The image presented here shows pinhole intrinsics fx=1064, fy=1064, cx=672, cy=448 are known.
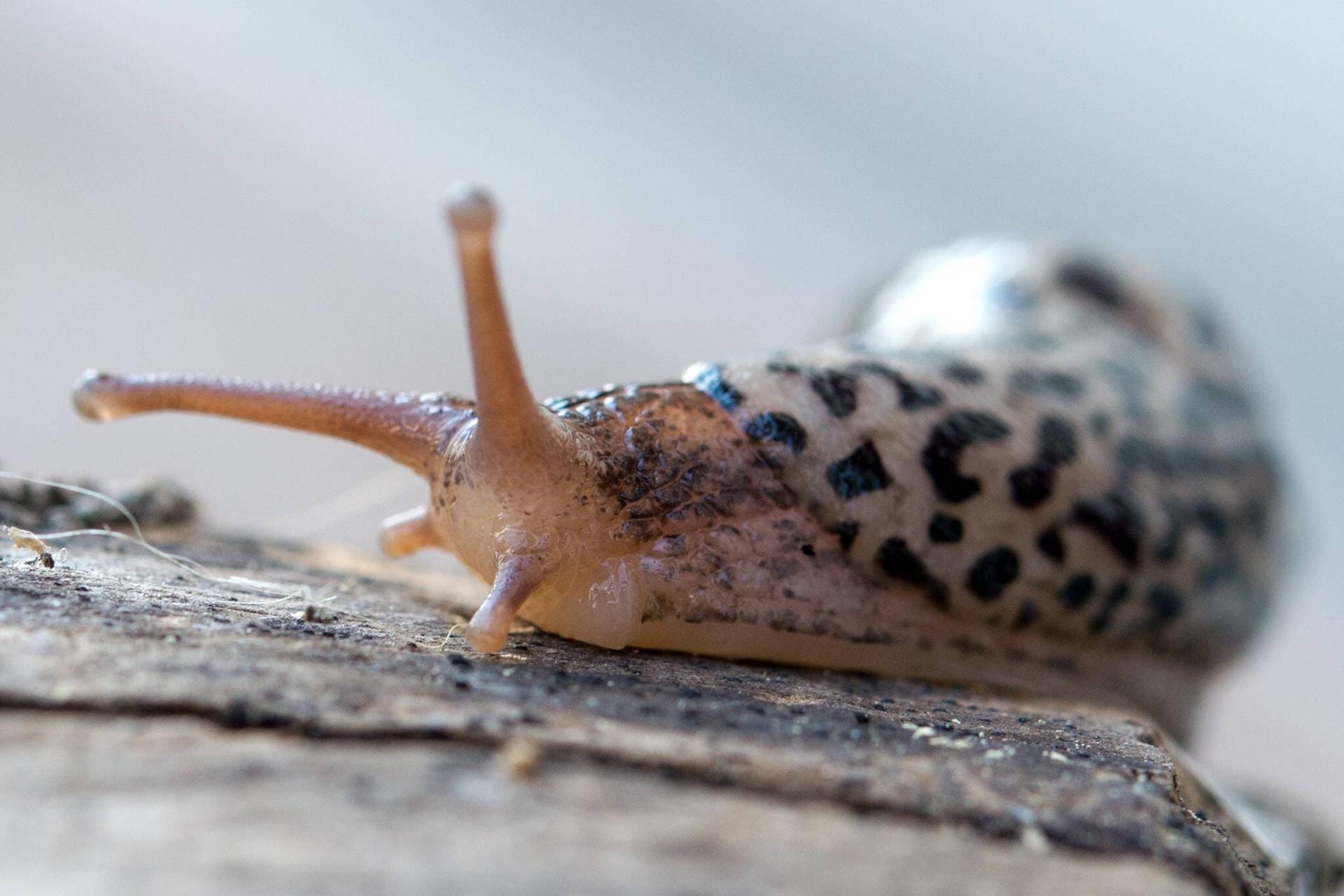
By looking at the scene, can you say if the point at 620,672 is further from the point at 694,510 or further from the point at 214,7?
the point at 214,7

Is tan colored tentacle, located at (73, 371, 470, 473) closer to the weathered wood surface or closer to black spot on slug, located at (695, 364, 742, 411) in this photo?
the weathered wood surface

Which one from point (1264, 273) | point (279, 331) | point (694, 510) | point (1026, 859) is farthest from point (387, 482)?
point (1264, 273)

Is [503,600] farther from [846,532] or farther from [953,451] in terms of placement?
[953,451]

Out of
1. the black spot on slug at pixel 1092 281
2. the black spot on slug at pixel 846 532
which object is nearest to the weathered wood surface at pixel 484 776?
the black spot on slug at pixel 846 532

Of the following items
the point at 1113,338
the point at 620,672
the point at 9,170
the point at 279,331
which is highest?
the point at 9,170

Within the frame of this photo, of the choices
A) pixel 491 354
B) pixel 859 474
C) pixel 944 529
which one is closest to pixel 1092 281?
pixel 944 529

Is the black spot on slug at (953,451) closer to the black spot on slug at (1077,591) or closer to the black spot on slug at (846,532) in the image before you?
the black spot on slug at (846,532)

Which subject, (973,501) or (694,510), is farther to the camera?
(973,501)

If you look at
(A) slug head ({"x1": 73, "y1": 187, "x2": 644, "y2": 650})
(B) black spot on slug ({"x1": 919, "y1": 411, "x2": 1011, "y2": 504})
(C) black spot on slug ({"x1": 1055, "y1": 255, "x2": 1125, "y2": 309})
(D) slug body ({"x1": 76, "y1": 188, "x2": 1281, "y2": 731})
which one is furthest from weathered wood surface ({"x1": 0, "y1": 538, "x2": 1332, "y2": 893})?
(C) black spot on slug ({"x1": 1055, "y1": 255, "x2": 1125, "y2": 309})
